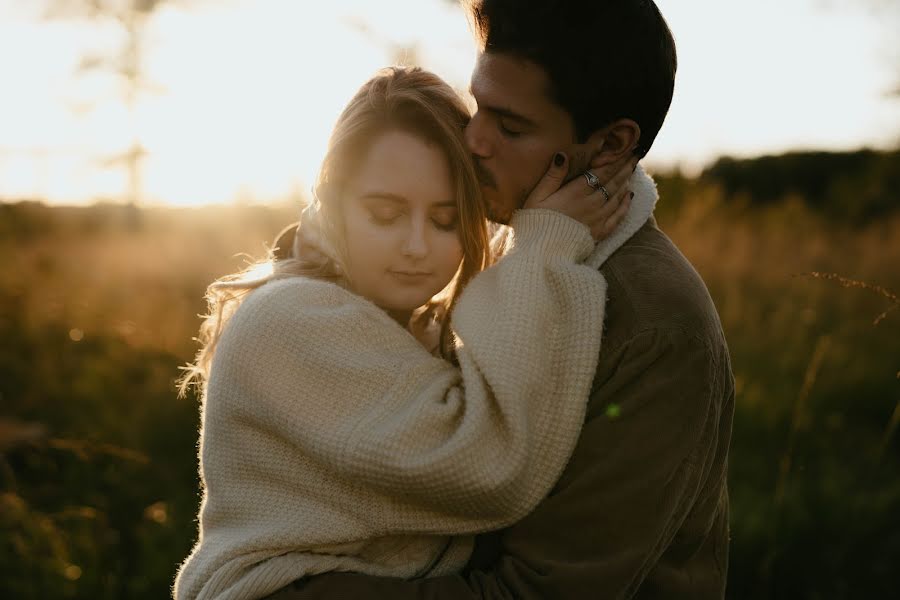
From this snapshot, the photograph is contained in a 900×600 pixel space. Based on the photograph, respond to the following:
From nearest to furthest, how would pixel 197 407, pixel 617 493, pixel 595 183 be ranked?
1. pixel 617 493
2. pixel 595 183
3. pixel 197 407

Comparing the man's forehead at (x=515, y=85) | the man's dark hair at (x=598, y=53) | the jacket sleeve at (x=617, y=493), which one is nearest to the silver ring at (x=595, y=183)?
the man's dark hair at (x=598, y=53)

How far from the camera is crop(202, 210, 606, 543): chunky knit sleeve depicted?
2008 mm

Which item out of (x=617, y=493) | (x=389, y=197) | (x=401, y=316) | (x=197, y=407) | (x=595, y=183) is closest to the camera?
(x=617, y=493)

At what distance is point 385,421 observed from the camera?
2.08 metres

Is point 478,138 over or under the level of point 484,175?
over

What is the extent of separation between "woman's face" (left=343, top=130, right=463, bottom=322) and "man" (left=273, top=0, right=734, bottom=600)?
0.16 meters

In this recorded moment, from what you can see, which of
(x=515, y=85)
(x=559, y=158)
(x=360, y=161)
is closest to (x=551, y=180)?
(x=559, y=158)

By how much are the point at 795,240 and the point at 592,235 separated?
8719 millimetres

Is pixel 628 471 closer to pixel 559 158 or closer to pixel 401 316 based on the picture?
pixel 559 158

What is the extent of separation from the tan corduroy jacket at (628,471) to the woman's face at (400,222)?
0.56 m

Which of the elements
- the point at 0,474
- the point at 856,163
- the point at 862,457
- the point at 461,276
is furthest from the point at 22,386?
the point at 856,163

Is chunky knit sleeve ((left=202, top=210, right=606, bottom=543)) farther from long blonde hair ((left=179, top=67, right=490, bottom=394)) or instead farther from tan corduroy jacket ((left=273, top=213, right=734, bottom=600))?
long blonde hair ((left=179, top=67, right=490, bottom=394))

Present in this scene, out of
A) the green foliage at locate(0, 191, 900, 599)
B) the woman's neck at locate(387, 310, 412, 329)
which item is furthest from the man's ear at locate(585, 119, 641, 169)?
the woman's neck at locate(387, 310, 412, 329)

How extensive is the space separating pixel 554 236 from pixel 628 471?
0.64 m
